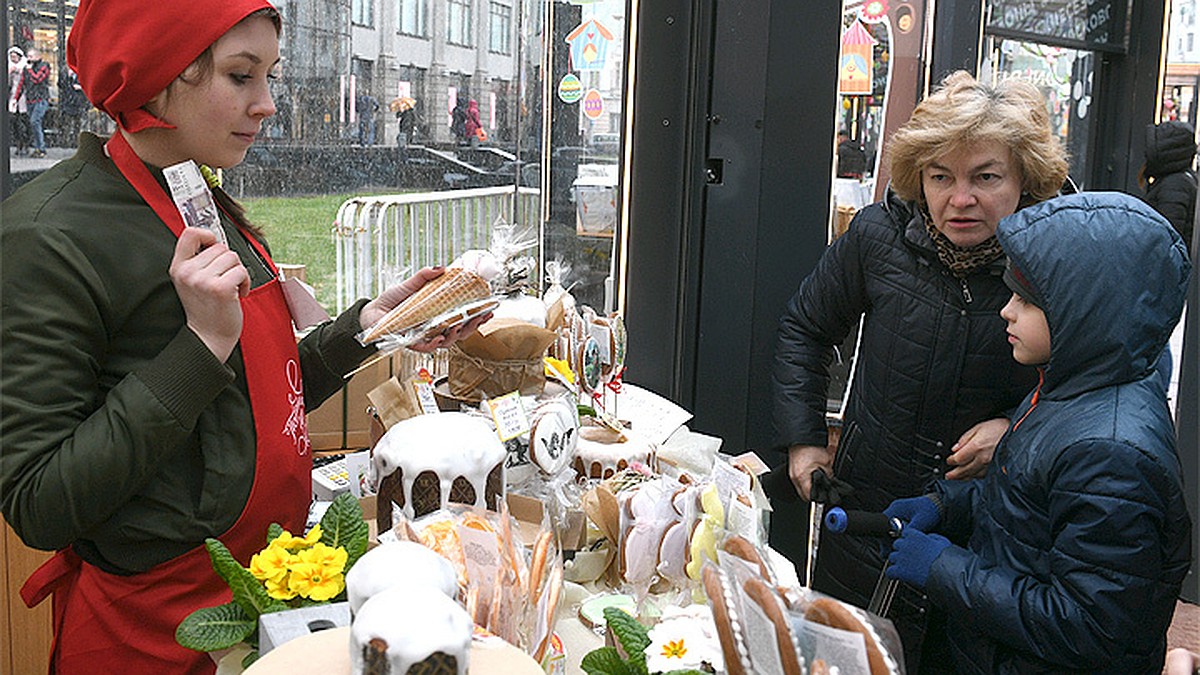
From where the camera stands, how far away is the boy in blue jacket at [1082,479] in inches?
60.7

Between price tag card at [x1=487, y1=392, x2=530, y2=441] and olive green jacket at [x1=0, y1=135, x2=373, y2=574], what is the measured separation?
1.63 ft

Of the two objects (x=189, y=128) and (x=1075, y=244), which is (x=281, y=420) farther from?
(x=1075, y=244)

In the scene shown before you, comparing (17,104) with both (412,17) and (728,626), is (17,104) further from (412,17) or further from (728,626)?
(728,626)

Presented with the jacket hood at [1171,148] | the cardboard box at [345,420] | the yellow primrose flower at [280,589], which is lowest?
the cardboard box at [345,420]

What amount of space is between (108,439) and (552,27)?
7.53ft

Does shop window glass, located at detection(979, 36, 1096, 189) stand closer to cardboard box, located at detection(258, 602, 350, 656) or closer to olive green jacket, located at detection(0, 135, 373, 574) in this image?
olive green jacket, located at detection(0, 135, 373, 574)

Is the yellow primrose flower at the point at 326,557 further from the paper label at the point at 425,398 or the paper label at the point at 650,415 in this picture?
the paper label at the point at 650,415

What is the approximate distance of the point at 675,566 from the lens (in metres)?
1.56

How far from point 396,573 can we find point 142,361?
1.86 feet

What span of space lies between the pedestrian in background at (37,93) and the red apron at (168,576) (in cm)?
100

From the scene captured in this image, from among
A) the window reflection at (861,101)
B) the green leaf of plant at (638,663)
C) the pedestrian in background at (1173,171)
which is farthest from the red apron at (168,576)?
the pedestrian in background at (1173,171)

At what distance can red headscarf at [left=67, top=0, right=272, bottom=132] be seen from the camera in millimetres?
1249

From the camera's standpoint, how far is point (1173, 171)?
5449mm

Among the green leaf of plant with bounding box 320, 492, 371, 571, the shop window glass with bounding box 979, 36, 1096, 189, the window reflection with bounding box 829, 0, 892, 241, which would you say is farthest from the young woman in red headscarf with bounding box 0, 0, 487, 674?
the shop window glass with bounding box 979, 36, 1096, 189
